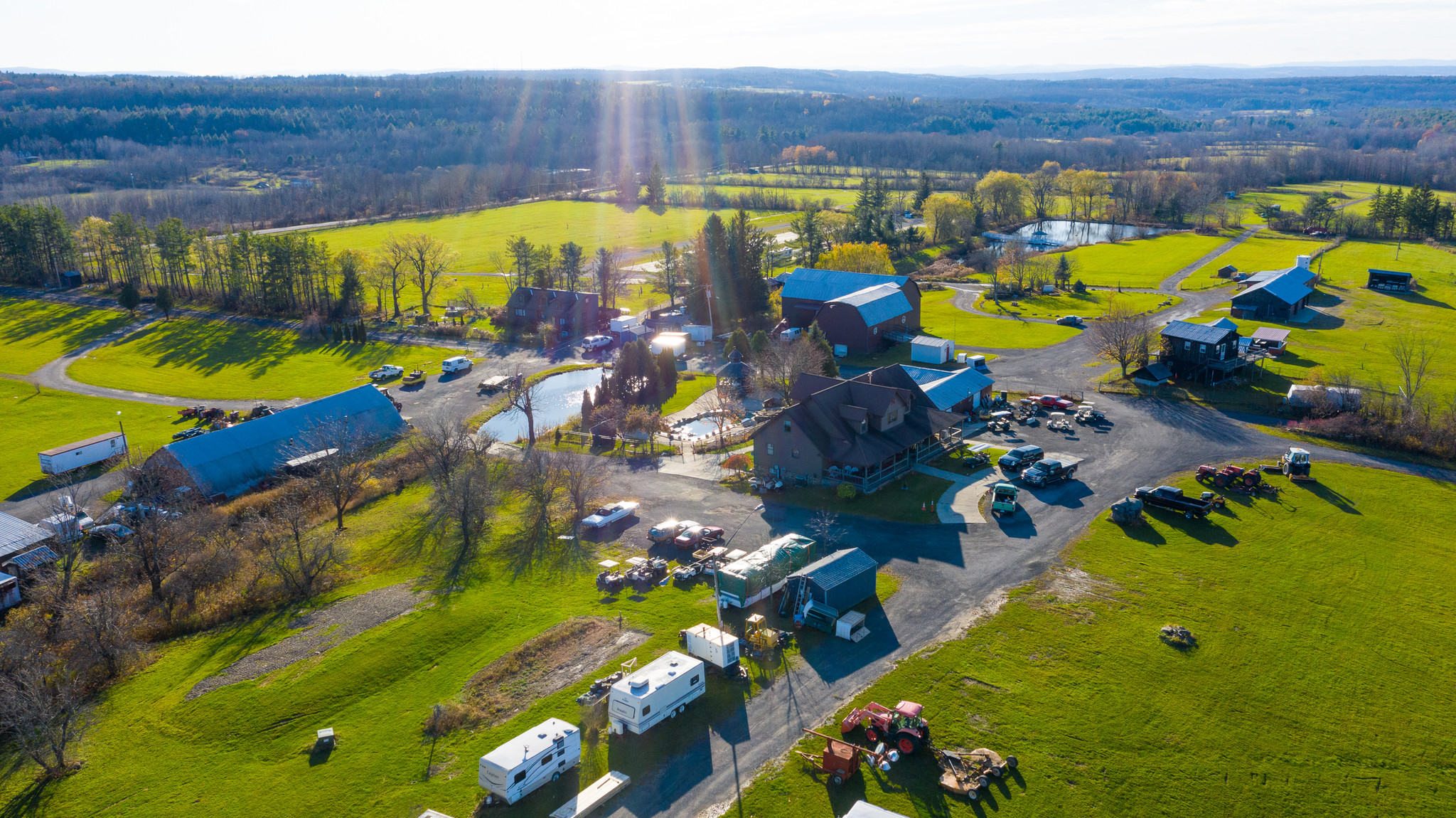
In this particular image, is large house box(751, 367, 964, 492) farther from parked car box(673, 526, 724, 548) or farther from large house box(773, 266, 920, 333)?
large house box(773, 266, 920, 333)

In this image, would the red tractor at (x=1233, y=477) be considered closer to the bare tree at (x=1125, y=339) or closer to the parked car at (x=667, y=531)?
the bare tree at (x=1125, y=339)

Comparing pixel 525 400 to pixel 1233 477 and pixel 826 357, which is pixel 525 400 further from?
pixel 1233 477

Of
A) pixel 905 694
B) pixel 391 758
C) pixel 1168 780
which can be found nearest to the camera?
pixel 1168 780

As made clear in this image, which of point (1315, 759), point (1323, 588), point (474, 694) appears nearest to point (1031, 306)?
point (1323, 588)

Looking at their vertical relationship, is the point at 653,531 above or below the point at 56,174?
below

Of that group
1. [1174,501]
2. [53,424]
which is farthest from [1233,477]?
[53,424]

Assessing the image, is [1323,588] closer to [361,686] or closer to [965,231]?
[361,686]

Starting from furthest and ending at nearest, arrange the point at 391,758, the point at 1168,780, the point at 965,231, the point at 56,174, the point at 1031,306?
the point at 56,174 → the point at 965,231 → the point at 1031,306 → the point at 391,758 → the point at 1168,780

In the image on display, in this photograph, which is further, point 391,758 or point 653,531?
point 653,531
